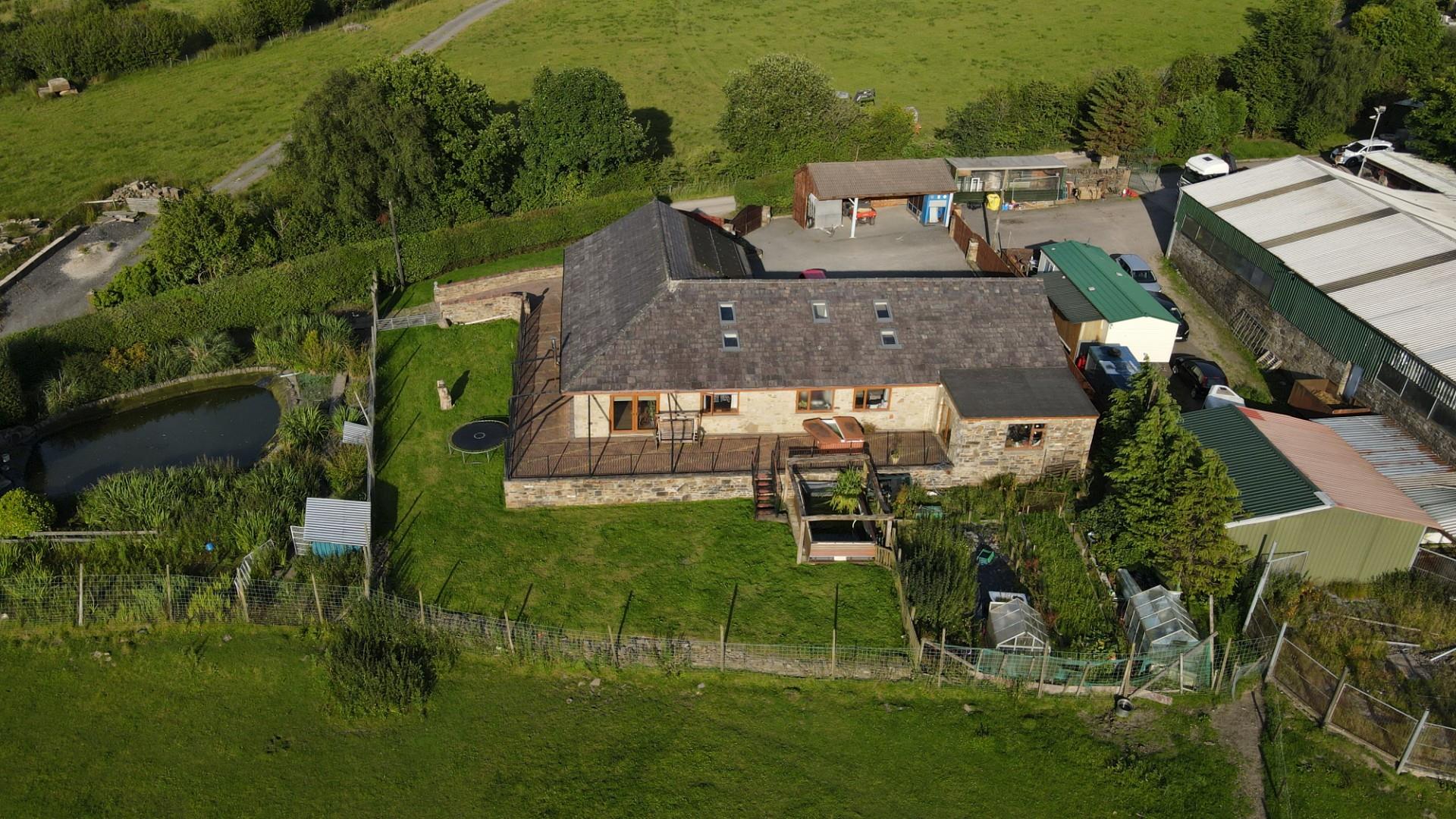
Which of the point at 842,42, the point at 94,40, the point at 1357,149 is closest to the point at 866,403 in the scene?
the point at 1357,149

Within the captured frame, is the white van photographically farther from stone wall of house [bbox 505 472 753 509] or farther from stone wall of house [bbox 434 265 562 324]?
stone wall of house [bbox 505 472 753 509]

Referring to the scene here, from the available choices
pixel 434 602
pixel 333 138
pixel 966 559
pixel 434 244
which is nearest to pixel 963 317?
pixel 966 559

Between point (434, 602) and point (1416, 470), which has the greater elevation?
point (1416, 470)

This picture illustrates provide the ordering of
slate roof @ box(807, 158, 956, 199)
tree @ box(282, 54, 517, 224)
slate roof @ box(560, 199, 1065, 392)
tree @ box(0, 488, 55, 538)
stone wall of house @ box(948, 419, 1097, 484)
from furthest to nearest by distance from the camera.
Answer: slate roof @ box(807, 158, 956, 199) → tree @ box(282, 54, 517, 224) → slate roof @ box(560, 199, 1065, 392) → stone wall of house @ box(948, 419, 1097, 484) → tree @ box(0, 488, 55, 538)

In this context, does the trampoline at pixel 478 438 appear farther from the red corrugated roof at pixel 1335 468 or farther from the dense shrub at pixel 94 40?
the dense shrub at pixel 94 40

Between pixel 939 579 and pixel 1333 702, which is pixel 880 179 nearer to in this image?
pixel 939 579

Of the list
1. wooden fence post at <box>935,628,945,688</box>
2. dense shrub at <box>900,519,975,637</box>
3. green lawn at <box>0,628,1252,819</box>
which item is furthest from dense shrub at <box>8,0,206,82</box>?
wooden fence post at <box>935,628,945,688</box>

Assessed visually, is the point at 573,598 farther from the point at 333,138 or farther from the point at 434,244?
the point at 333,138
